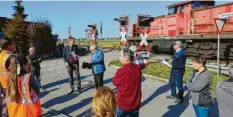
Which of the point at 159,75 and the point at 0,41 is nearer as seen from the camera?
the point at 0,41

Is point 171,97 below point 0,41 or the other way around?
below

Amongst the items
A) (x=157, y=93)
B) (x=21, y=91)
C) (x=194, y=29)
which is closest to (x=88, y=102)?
(x=157, y=93)

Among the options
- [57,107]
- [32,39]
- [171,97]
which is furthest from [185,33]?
[32,39]

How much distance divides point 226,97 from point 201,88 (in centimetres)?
177

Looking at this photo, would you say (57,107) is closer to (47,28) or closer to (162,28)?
(162,28)

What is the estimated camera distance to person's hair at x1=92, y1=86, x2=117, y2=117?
3.00 metres

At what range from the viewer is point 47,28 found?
35438 mm

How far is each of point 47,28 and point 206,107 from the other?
31.7m

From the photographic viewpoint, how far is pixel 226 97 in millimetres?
3562

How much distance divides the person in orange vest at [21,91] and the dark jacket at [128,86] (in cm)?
135

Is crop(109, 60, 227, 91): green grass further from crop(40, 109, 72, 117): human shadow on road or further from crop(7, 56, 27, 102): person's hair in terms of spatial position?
crop(7, 56, 27, 102): person's hair

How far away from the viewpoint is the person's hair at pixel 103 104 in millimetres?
3004

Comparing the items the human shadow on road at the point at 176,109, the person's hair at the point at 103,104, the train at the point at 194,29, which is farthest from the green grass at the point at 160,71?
the person's hair at the point at 103,104

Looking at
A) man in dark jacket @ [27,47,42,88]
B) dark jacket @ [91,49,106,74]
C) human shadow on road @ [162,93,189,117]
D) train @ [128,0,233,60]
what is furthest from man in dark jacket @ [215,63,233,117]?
train @ [128,0,233,60]
